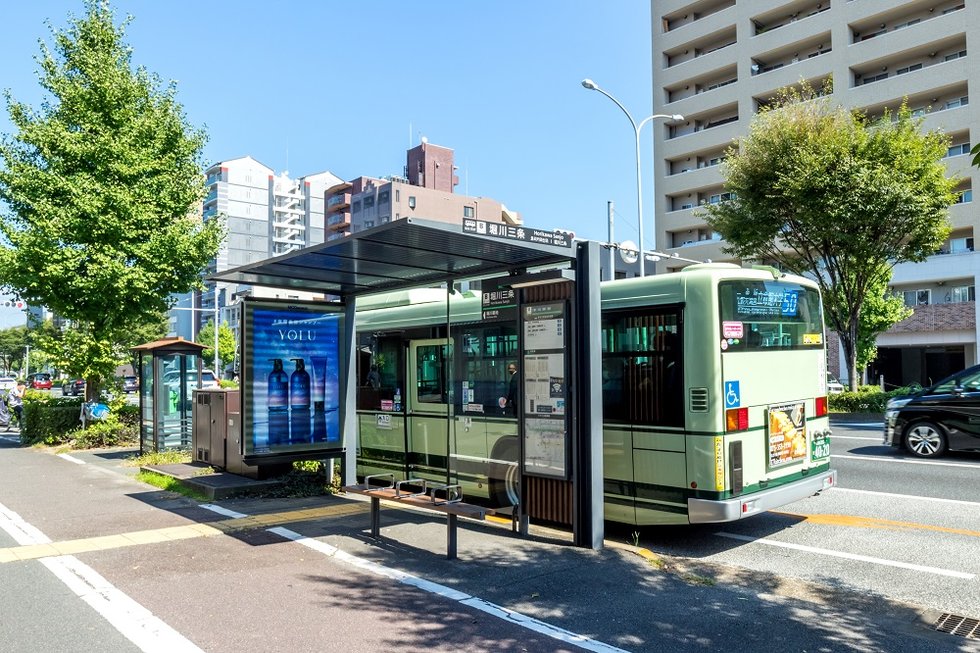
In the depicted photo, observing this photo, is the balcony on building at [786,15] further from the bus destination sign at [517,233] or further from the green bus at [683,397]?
the bus destination sign at [517,233]

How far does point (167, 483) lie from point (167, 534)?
3661 millimetres

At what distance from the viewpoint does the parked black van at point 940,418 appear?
13.0 meters

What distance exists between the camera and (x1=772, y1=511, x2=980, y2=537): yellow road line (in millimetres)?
8172

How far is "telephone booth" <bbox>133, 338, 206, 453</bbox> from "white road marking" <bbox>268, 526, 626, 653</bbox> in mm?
8321

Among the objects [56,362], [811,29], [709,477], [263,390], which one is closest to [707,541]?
[709,477]

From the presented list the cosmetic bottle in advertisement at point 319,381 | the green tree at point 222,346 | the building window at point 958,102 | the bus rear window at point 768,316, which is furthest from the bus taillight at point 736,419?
the green tree at point 222,346

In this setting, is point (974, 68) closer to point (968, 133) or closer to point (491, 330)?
point (968, 133)

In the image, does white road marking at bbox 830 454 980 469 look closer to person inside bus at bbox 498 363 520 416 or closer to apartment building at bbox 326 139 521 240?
person inside bus at bbox 498 363 520 416

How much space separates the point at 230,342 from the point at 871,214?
2474 inches

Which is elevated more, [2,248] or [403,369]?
[2,248]

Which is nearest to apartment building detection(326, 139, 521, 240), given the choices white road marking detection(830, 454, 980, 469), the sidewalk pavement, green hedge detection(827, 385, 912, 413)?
green hedge detection(827, 385, 912, 413)

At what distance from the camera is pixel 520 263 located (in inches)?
309

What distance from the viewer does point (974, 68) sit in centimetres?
3894

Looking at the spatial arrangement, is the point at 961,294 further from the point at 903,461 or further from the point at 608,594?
the point at 608,594
